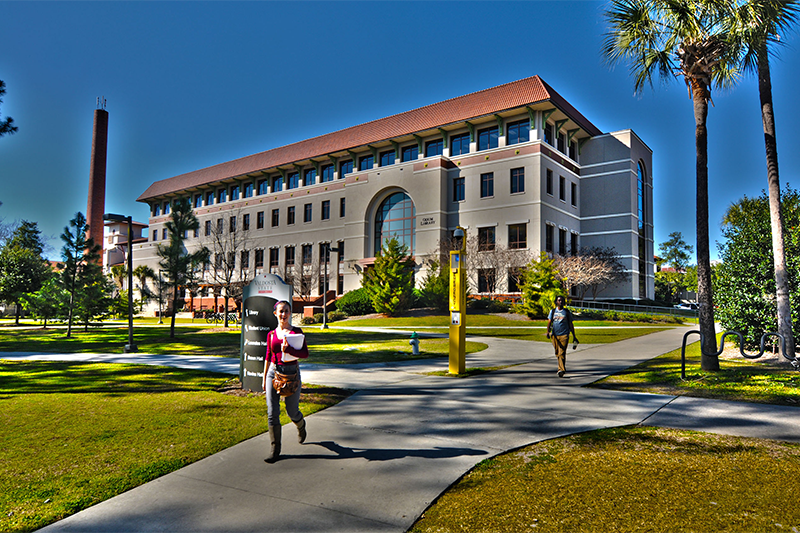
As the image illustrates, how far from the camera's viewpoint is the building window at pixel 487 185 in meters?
45.9

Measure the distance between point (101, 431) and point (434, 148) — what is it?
46708 mm

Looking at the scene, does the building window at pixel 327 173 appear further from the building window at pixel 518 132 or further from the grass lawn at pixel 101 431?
the grass lawn at pixel 101 431

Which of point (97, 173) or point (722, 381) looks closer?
A: point (722, 381)

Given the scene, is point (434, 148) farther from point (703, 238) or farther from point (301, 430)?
point (301, 430)

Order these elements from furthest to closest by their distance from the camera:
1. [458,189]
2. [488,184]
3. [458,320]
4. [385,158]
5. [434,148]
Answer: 1. [385,158]
2. [434,148]
3. [458,189]
4. [488,184]
5. [458,320]

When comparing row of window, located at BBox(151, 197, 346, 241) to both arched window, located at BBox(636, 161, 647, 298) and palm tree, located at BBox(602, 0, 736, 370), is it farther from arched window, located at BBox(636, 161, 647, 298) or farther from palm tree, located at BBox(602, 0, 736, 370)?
palm tree, located at BBox(602, 0, 736, 370)

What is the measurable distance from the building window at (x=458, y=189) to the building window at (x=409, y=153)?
5.91m

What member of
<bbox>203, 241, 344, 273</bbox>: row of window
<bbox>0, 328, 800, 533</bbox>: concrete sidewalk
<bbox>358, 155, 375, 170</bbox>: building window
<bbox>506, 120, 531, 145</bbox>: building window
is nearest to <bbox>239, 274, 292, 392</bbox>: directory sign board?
<bbox>0, 328, 800, 533</bbox>: concrete sidewalk

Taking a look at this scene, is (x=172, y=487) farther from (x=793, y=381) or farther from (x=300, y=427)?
(x=793, y=381)

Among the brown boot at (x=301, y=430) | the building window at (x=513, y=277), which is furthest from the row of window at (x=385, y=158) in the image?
the brown boot at (x=301, y=430)

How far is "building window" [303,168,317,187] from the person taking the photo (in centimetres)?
6006

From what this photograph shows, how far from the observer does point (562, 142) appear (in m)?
48.7

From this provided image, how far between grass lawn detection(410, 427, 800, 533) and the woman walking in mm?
2029

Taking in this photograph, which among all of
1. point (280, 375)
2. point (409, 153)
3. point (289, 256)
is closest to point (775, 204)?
point (280, 375)
